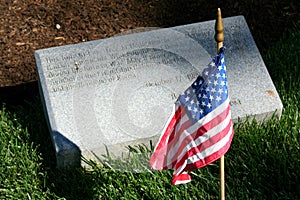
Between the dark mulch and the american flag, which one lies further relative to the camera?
the dark mulch

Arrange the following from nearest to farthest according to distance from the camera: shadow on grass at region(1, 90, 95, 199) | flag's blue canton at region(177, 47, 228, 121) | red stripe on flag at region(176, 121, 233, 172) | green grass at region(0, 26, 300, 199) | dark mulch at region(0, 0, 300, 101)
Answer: flag's blue canton at region(177, 47, 228, 121), red stripe on flag at region(176, 121, 233, 172), green grass at region(0, 26, 300, 199), shadow on grass at region(1, 90, 95, 199), dark mulch at region(0, 0, 300, 101)

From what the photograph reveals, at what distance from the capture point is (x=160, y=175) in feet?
12.8

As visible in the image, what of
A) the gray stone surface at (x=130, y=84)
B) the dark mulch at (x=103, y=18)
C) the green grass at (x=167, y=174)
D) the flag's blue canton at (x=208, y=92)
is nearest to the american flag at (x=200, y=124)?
the flag's blue canton at (x=208, y=92)

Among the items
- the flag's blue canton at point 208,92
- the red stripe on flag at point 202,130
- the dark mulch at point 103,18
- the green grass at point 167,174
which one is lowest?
the green grass at point 167,174

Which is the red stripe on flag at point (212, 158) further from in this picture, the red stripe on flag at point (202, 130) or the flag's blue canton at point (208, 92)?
the flag's blue canton at point (208, 92)

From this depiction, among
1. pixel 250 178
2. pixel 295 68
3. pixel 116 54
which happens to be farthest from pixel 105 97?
pixel 295 68

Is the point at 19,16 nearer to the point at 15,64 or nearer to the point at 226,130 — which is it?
the point at 15,64

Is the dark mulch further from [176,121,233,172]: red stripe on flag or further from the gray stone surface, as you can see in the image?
[176,121,233,172]: red stripe on flag

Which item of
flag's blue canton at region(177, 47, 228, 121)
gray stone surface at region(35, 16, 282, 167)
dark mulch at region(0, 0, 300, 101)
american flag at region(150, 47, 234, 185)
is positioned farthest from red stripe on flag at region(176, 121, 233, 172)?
dark mulch at region(0, 0, 300, 101)

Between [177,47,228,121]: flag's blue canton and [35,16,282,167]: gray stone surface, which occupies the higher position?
[177,47,228,121]: flag's blue canton

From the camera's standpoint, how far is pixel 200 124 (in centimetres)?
311

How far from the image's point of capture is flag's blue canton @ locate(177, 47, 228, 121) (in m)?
3.03

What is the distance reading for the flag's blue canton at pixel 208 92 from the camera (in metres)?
3.03

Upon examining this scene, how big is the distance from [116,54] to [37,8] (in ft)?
4.55
